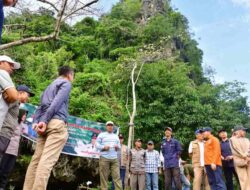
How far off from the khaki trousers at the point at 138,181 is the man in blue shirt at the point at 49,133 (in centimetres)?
563

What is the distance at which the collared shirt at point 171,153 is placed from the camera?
24.7 feet

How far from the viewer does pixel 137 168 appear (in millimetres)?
8812

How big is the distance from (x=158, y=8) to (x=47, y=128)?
38.3 meters

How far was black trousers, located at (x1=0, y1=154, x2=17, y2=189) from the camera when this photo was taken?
4246 mm

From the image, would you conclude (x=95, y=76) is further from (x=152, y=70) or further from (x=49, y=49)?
(x=49, y=49)

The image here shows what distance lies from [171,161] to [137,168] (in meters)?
1.55

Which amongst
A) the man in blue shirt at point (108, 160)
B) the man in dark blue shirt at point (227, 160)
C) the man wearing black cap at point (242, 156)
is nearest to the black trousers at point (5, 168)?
the man in blue shirt at point (108, 160)

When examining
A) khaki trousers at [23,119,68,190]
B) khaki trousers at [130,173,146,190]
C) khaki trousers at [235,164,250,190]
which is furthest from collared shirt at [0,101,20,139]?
khaki trousers at [130,173,146,190]

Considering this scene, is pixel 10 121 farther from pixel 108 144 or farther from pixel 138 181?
pixel 138 181

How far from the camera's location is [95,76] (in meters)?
16.9

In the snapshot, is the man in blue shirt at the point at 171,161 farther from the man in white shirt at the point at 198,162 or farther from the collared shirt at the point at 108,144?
the collared shirt at the point at 108,144

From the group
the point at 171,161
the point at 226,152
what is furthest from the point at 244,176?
the point at 171,161

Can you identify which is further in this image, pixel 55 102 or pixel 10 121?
pixel 10 121

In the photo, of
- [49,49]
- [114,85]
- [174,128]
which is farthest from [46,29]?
[174,128]
